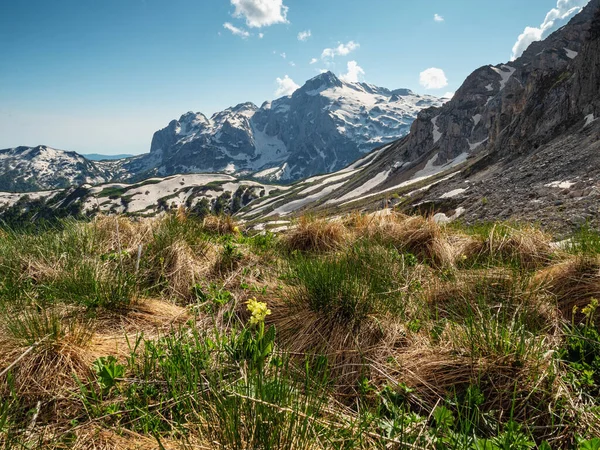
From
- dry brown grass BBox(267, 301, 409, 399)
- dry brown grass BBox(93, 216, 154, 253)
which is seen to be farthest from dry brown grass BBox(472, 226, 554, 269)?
dry brown grass BBox(93, 216, 154, 253)

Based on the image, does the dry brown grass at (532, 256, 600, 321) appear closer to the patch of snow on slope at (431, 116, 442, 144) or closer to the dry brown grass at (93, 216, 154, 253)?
the dry brown grass at (93, 216, 154, 253)

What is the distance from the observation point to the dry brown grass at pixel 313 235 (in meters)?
6.58

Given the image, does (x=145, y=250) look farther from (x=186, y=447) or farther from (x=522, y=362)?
(x=522, y=362)

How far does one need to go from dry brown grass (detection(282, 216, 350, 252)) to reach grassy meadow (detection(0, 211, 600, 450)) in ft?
5.77

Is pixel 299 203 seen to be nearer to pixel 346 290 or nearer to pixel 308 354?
pixel 346 290

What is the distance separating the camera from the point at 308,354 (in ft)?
7.12

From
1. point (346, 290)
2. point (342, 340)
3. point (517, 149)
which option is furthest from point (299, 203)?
point (342, 340)

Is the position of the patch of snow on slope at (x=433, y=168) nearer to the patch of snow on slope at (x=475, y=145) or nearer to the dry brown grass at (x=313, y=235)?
the patch of snow on slope at (x=475, y=145)

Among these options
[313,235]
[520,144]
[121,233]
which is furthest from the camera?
[520,144]

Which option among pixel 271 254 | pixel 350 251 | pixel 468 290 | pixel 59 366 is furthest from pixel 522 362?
pixel 271 254

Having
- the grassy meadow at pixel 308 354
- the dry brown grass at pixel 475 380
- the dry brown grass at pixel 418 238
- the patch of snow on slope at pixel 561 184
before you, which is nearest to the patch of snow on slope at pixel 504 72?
the patch of snow on slope at pixel 561 184

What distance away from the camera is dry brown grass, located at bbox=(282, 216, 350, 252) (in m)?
6.58

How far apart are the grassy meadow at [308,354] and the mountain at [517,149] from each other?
144 inches

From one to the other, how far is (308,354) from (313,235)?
4638 mm
